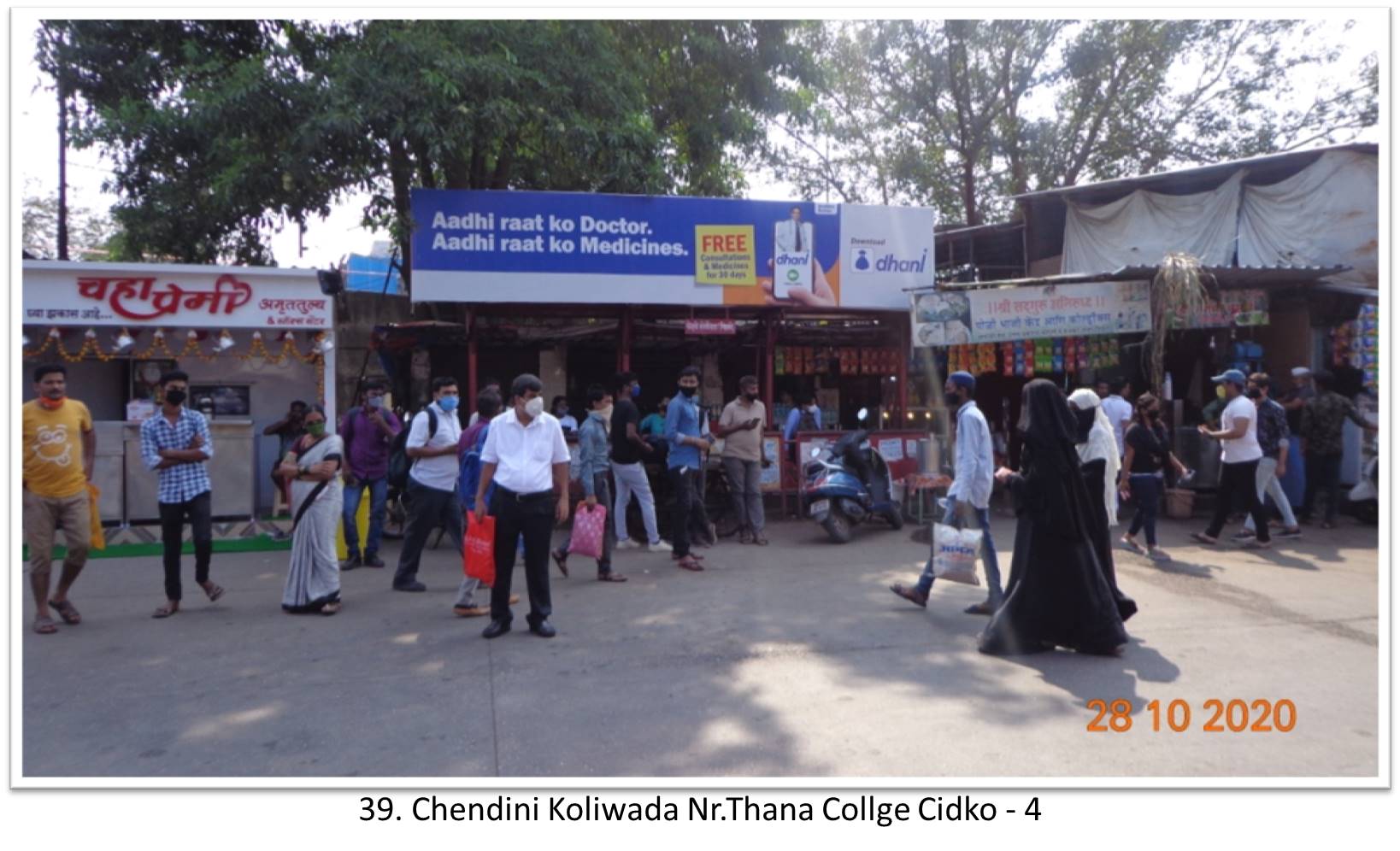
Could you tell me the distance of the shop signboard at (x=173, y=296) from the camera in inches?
374

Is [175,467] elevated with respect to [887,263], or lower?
lower

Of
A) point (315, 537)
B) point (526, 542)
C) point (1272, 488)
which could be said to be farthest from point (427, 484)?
point (1272, 488)

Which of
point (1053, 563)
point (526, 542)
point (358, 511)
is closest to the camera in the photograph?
point (1053, 563)

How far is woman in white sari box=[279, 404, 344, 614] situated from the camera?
6.88m

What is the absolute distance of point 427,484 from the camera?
7.68m

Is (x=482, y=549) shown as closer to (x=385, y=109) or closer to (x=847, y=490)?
(x=847, y=490)

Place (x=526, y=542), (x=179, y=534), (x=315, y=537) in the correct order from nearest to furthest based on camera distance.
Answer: (x=526, y=542) < (x=179, y=534) < (x=315, y=537)

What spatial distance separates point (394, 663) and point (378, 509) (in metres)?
3.58

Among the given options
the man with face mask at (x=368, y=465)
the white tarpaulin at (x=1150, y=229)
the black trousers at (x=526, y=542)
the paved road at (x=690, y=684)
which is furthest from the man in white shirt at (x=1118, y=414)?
the man with face mask at (x=368, y=465)

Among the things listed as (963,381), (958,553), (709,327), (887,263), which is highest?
(887,263)

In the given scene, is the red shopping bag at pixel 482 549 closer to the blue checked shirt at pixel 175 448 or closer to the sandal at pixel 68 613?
the blue checked shirt at pixel 175 448

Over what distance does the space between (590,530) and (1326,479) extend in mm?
8334

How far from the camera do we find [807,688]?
16.5ft
